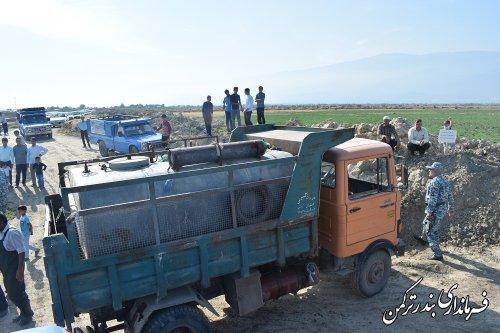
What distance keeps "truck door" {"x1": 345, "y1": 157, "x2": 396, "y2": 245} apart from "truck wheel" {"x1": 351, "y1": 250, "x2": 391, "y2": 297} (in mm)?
442

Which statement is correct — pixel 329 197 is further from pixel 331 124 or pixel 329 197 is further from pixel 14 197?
pixel 14 197

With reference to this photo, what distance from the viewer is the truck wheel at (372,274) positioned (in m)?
6.64

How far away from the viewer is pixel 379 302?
675cm

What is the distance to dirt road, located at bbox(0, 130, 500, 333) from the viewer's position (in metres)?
6.11

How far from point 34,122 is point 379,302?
105ft

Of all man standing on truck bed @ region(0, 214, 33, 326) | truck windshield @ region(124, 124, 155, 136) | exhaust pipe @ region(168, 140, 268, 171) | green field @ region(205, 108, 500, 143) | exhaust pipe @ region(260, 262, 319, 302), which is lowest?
green field @ region(205, 108, 500, 143)

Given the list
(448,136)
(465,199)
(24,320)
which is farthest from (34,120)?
(465,199)

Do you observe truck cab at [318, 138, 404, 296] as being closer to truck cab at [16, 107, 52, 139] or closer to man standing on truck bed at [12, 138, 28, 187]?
man standing on truck bed at [12, 138, 28, 187]

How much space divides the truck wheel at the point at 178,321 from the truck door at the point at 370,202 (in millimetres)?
2646

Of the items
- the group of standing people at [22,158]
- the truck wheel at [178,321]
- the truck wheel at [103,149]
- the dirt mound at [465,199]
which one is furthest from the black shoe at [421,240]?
the truck wheel at [103,149]

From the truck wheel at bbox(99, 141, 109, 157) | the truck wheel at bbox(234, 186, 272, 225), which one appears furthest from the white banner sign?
the truck wheel at bbox(99, 141, 109, 157)

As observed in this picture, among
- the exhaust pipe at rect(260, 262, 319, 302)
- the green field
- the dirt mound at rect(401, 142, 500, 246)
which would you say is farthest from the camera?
the green field

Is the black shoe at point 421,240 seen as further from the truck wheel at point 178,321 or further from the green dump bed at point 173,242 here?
the truck wheel at point 178,321

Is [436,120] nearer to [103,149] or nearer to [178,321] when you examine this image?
[103,149]
